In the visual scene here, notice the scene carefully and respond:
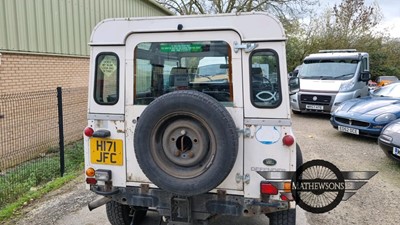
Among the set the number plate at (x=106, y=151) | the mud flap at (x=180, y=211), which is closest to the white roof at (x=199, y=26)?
the number plate at (x=106, y=151)

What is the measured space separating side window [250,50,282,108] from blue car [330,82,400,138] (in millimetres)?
5620

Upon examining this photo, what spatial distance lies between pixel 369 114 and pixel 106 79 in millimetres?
6562

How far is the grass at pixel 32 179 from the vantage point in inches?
180

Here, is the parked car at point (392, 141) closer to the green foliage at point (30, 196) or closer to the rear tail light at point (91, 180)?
the rear tail light at point (91, 180)

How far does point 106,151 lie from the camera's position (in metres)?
3.20

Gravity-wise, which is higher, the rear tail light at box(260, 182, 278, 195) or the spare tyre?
the spare tyre

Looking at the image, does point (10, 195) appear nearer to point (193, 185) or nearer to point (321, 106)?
point (193, 185)

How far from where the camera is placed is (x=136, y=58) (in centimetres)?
310

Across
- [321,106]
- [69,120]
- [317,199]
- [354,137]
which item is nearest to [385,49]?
[321,106]

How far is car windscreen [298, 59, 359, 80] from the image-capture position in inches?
452

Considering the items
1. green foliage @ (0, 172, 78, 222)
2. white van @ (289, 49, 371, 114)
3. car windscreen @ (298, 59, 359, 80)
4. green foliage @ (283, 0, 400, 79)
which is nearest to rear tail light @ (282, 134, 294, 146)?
green foliage @ (0, 172, 78, 222)

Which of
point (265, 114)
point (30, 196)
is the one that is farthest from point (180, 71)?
point (30, 196)

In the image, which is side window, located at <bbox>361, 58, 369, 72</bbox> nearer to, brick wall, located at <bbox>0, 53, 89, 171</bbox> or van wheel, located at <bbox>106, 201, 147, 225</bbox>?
brick wall, located at <bbox>0, 53, 89, 171</bbox>

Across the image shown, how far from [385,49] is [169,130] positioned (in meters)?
26.4
